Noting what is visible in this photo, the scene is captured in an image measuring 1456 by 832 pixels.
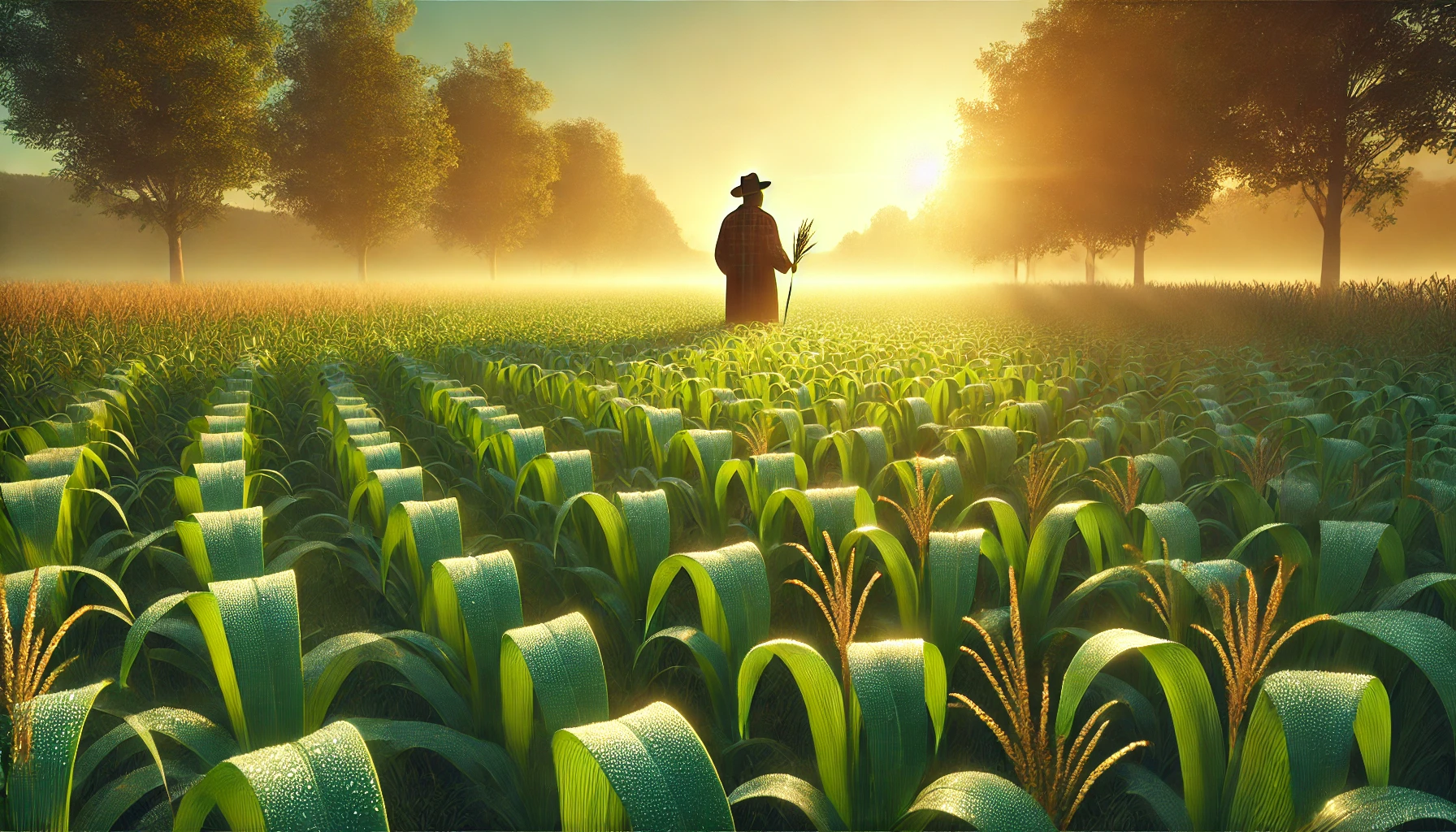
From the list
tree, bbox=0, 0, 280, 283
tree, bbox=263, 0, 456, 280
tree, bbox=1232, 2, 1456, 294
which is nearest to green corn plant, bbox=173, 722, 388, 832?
tree, bbox=1232, 2, 1456, 294

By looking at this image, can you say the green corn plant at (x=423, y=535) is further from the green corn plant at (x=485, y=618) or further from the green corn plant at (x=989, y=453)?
the green corn plant at (x=989, y=453)

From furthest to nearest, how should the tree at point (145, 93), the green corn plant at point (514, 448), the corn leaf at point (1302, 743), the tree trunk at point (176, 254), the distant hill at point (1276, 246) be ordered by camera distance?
the distant hill at point (1276, 246), the tree trunk at point (176, 254), the tree at point (145, 93), the green corn plant at point (514, 448), the corn leaf at point (1302, 743)

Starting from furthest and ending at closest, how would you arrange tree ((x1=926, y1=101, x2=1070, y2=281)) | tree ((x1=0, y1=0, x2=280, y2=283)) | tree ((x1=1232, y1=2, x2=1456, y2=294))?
1. tree ((x1=926, y1=101, x2=1070, y2=281))
2. tree ((x1=0, y1=0, x2=280, y2=283))
3. tree ((x1=1232, y1=2, x2=1456, y2=294))

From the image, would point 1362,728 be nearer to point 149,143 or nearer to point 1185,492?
point 1185,492

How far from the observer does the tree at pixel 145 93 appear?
2372 centimetres

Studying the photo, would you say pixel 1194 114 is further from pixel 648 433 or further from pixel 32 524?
pixel 32 524

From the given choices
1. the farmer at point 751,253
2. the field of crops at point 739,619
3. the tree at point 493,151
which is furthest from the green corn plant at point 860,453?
the tree at point 493,151

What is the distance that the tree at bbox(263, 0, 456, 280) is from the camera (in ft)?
112

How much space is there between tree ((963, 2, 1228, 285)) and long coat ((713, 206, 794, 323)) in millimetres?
13698

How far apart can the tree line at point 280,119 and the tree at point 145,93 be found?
5 centimetres

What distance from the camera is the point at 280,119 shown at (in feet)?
113

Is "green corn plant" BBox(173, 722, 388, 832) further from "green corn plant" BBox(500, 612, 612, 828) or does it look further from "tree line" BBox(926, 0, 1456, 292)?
"tree line" BBox(926, 0, 1456, 292)

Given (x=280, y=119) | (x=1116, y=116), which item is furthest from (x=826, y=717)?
(x=280, y=119)

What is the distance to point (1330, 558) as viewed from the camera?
190 cm
